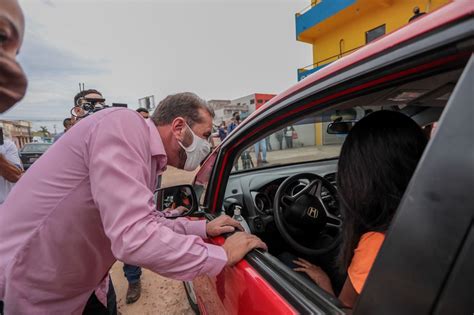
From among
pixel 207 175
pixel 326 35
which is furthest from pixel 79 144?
pixel 326 35

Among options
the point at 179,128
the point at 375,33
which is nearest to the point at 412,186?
the point at 179,128

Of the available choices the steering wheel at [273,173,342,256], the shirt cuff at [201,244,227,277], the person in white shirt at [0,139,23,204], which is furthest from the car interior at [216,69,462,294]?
the person in white shirt at [0,139,23,204]

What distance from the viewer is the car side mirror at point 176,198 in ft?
6.11

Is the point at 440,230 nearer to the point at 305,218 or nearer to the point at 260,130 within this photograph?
the point at 260,130

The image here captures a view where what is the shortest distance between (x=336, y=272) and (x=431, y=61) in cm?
133

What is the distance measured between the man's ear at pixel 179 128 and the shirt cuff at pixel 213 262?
0.66 metres

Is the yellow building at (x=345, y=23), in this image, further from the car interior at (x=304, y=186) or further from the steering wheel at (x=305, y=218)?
the steering wheel at (x=305, y=218)

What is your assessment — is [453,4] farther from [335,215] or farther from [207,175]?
[335,215]

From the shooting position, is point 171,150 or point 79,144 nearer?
point 79,144

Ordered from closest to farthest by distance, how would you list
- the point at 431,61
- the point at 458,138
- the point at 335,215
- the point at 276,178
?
the point at 458,138, the point at 431,61, the point at 335,215, the point at 276,178

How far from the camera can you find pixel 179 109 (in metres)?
1.45

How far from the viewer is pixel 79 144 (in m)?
1.10

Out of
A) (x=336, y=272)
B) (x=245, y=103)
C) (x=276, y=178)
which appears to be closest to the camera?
(x=336, y=272)

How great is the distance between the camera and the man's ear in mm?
1441
